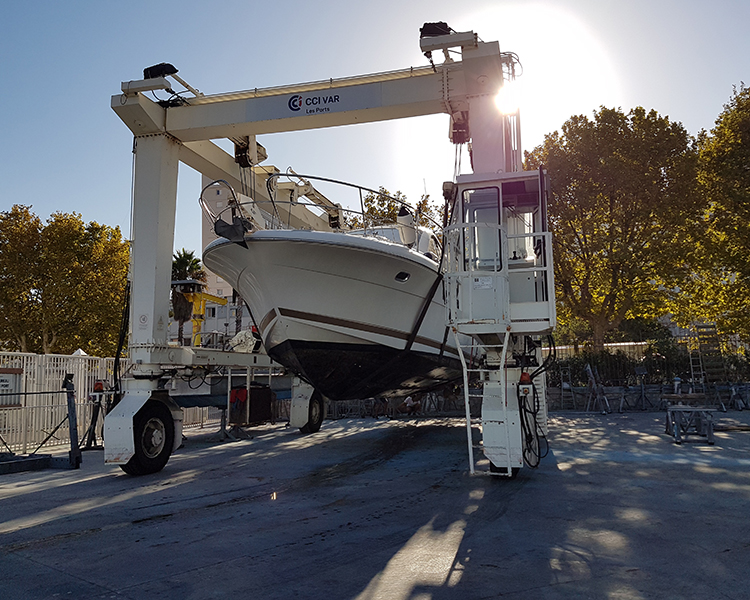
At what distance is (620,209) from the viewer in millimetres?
19062

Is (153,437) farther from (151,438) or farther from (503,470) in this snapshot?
(503,470)

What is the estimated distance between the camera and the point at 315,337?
7.83 m

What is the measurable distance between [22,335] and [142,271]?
17.4 meters

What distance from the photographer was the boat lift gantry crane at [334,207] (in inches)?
240

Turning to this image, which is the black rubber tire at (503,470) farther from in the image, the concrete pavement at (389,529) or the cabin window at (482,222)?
the cabin window at (482,222)

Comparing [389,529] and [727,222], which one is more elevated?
[727,222]

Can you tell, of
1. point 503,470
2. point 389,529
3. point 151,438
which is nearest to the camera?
point 389,529

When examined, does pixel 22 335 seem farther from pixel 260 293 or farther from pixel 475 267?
pixel 475 267

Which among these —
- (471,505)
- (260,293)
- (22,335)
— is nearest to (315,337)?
(260,293)

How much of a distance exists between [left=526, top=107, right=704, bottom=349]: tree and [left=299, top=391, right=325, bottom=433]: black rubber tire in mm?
11303

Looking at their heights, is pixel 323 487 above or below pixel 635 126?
below

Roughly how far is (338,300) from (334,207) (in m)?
1.30

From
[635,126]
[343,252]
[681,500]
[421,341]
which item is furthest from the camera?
[635,126]

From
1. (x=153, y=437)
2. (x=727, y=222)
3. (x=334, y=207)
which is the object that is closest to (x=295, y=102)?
(x=334, y=207)
